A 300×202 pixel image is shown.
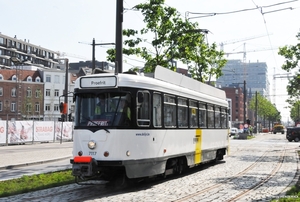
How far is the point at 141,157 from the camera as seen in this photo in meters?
11.2

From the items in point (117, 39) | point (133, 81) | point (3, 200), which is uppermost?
point (117, 39)

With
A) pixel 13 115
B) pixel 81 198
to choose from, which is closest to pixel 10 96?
pixel 13 115

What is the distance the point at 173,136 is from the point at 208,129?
4.22 metres

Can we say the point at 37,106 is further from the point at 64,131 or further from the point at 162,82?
the point at 162,82

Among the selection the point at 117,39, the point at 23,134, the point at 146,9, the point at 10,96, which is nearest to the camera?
the point at 117,39

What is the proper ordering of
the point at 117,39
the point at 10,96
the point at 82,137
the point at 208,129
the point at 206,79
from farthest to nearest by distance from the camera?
the point at 10,96 < the point at 206,79 < the point at 208,129 < the point at 117,39 < the point at 82,137

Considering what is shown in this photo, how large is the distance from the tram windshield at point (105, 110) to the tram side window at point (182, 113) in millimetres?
3078

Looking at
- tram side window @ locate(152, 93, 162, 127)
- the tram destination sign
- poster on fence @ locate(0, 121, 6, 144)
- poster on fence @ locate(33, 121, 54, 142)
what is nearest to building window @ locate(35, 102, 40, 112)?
poster on fence @ locate(33, 121, 54, 142)

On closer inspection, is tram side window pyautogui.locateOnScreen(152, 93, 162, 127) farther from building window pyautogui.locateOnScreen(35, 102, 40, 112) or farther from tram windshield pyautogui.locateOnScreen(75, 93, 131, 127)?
building window pyautogui.locateOnScreen(35, 102, 40, 112)

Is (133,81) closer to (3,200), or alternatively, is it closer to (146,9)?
(3,200)

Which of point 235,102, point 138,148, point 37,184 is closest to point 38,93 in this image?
point 37,184

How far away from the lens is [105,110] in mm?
10781

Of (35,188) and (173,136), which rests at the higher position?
(173,136)

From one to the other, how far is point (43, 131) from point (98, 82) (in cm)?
2778
